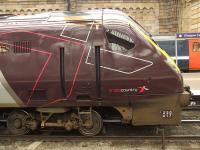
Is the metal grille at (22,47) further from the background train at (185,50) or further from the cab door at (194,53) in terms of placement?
the cab door at (194,53)

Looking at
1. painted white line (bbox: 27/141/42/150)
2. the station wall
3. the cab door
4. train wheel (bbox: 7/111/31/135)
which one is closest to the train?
train wheel (bbox: 7/111/31/135)

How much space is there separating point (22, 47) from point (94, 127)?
2.32 meters

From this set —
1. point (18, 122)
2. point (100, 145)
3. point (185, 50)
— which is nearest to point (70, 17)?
point (18, 122)

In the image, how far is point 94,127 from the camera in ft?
28.6

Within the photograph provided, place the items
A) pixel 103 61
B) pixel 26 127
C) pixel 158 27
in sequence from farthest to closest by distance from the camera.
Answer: pixel 158 27
pixel 26 127
pixel 103 61

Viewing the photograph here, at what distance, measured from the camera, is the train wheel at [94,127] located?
8.66m

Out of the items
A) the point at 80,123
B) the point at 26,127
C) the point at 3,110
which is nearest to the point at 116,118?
the point at 80,123

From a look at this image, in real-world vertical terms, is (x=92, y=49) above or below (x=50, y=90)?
above

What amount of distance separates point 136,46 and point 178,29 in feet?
82.6

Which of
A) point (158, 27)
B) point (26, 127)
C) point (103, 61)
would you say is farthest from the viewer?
point (158, 27)

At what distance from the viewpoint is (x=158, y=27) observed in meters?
32.5

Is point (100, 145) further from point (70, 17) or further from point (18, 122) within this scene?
point (70, 17)

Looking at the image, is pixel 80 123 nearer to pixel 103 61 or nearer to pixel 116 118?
pixel 116 118

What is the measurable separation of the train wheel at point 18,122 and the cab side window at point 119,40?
248 cm
